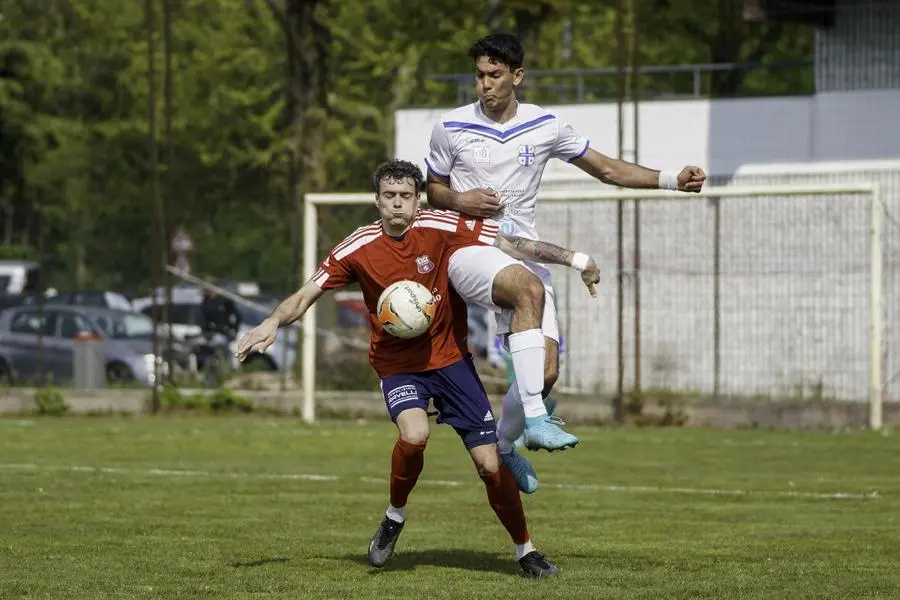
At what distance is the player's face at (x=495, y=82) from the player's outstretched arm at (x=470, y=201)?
499mm

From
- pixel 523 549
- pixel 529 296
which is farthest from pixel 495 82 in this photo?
pixel 523 549

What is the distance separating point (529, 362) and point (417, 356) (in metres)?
0.59

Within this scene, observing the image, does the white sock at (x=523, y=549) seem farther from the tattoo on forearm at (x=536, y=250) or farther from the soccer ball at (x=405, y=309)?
the tattoo on forearm at (x=536, y=250)

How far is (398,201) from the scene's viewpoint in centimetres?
916

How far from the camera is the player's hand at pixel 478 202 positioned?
31.7 ft

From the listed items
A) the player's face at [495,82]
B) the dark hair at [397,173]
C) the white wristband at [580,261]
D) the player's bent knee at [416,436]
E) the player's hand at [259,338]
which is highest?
the player's face at [495,82]

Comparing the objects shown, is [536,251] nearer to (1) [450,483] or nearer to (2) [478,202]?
(2) [478,202]

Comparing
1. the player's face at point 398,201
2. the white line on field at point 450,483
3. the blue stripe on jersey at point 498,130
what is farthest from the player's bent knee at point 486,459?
the white line on field at point 450,483

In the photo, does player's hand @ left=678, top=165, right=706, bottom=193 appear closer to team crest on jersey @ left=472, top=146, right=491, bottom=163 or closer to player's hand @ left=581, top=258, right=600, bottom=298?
player's hand @ left=581, top=258, right=600, bottom=298

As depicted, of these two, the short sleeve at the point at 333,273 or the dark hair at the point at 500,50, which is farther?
the dark hair at the point at 500,50

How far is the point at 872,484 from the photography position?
48.1 ft

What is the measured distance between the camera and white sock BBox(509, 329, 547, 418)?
30.8 feet

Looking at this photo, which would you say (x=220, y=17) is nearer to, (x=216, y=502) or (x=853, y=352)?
(x=853, y=352)

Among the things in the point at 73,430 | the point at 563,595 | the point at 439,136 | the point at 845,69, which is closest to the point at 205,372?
the point at 73,430
